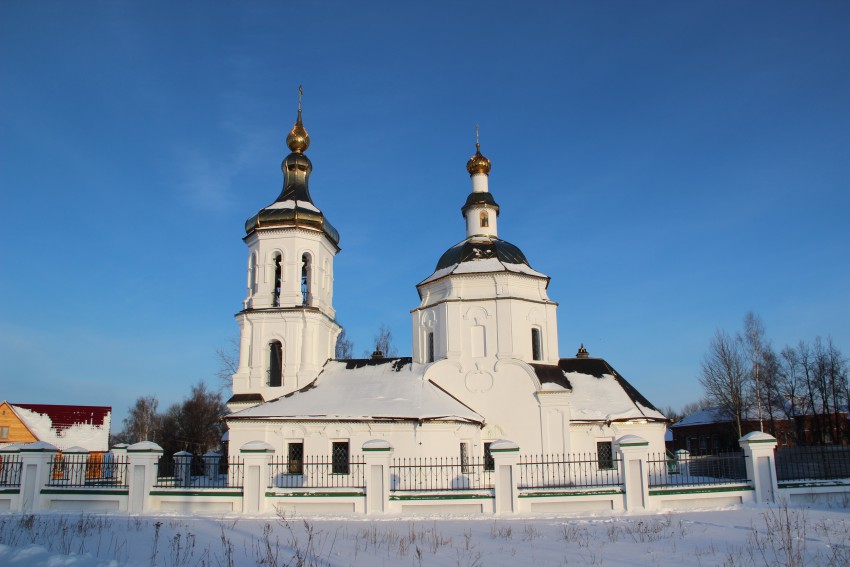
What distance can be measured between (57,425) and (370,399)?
27.0 meters

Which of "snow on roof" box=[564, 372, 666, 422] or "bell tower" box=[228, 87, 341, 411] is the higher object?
"bell tower" box=[228, 87, 341, 411]

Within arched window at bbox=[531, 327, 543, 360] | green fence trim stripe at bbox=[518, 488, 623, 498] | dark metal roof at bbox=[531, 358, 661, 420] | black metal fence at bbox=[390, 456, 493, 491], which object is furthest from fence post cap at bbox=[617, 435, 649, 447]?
arched window at bbox=[531, 327, 543, 360]

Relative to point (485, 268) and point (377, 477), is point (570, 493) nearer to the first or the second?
point (377, 477)

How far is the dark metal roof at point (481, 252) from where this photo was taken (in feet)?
82.4

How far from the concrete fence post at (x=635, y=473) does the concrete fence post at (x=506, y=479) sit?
2.37m

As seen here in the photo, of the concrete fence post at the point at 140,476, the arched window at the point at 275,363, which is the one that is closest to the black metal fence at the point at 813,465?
the concrete fence post at the point at 140,476

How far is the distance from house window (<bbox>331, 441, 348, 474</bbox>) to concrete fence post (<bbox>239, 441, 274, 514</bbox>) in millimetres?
6056

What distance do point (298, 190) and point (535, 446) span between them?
1378 centimetres

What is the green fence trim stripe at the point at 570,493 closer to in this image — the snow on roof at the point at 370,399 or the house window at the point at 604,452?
the snow on roof at the point at 370,399

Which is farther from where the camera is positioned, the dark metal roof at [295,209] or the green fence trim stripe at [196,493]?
the dark metal roof at [295,209]

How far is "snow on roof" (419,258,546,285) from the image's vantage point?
79.4 feet

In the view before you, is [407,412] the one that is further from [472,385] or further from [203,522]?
[203,522]

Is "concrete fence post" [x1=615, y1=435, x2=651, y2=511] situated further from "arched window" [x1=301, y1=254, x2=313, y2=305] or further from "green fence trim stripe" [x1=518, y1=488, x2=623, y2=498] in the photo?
"arched window" [x1=301, y1=254, x2=313, y2=305]

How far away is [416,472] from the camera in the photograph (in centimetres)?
1905
